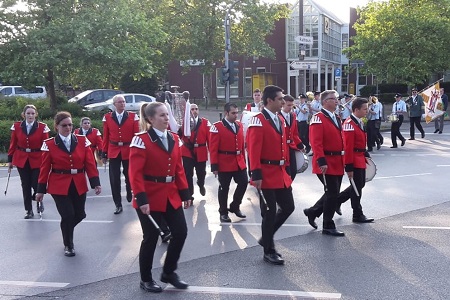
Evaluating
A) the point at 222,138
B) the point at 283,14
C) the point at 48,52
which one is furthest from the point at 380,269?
the point at 283,14

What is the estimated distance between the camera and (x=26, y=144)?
9.01 meters

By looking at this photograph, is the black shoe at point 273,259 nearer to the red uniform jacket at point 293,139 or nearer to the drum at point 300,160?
the red uniform jacket at point 293,139

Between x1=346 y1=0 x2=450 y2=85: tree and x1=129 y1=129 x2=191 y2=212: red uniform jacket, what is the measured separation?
103ft

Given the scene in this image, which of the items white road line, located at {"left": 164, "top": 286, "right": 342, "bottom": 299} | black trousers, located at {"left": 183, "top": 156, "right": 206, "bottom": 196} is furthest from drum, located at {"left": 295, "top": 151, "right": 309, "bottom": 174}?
white road line, located at {"left": 164, "top": 286, "right": 342, "bottom": 299}

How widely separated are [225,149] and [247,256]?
2423mm

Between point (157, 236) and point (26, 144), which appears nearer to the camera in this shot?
point (157, 236)

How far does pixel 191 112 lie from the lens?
32.6 feet

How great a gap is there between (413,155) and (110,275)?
12.3 metres

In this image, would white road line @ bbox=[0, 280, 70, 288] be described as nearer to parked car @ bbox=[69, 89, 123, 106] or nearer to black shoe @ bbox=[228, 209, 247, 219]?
black shoe @ bbox=[228, 209, 247, 219]

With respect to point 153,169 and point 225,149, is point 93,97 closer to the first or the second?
point 225,149

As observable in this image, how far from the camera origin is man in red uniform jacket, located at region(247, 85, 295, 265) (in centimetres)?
625

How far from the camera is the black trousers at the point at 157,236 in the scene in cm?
538

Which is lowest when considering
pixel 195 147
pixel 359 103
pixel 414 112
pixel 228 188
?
pixel 228 188

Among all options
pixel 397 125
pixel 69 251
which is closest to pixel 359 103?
pixel 69 251
